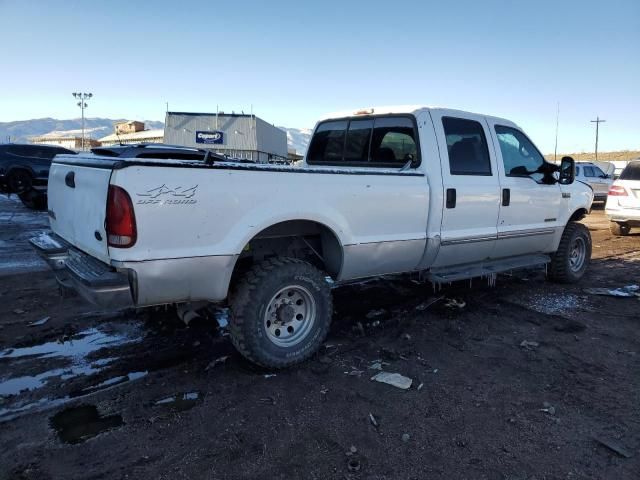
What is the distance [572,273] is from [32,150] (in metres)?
16.0

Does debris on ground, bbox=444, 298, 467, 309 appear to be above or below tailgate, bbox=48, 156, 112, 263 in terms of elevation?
below

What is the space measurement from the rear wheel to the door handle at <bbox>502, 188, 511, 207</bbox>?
15.0 metres

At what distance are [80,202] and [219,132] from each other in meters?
49.1

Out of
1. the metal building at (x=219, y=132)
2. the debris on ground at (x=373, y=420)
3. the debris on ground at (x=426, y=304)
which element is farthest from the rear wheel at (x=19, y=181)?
the metal building at (x=219, y=132)

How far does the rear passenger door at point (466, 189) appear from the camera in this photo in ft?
15.4

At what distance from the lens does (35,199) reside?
1428 centimetres

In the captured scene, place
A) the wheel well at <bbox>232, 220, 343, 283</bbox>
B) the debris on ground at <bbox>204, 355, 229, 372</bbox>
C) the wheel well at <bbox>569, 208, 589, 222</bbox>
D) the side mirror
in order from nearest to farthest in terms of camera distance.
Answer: the debris on ground at <bbox>204, 355, 229, 372</bbox>
the wheel well at <bbox>232, 220, 343, 283</bbox>
the side mirror
the wheel well at <bbox>569, 208, 589, 222</bbox>

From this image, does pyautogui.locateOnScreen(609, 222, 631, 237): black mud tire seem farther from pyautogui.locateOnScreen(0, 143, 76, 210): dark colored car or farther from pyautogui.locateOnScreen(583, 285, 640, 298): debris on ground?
pyautogui.locateOnScreen(0, 143, 76, 210): dark colored car

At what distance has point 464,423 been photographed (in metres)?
2.98

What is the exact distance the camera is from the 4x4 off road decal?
2.93 metres

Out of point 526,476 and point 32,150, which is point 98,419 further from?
point 32,150

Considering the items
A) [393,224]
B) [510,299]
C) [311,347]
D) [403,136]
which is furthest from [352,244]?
[510,299]

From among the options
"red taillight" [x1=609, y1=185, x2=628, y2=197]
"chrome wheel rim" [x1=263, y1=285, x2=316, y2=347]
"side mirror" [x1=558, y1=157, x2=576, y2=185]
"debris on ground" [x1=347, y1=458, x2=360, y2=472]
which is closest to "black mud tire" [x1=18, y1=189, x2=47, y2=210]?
"chrome wheel rim" [x1=263, y1=285, x2=316, y2=347]

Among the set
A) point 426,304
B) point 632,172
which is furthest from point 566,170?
point 632,172
